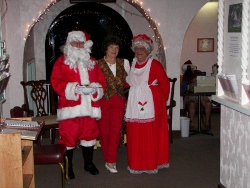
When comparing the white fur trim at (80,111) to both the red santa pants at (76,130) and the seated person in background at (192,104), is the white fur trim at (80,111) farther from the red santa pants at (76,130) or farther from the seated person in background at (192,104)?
the seated person in background at (192,104)

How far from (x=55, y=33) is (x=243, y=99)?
4890 mm

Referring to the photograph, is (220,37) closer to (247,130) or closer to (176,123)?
(247,130)

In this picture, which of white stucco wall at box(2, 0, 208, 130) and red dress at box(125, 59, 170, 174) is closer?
red dress at box(125, 59, 170, 174)

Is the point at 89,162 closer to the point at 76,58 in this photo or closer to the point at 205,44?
the point at 76,58

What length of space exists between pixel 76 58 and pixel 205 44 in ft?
17.1

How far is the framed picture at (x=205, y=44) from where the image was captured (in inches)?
371

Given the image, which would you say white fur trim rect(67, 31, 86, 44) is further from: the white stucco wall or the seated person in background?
the seated person in background

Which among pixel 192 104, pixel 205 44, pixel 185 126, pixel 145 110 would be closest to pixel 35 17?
pixel 145 110

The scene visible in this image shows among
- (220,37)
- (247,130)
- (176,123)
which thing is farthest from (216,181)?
(176,123)

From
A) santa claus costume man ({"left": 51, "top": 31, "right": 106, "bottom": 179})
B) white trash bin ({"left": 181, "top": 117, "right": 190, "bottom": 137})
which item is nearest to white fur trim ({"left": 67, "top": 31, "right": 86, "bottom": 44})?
santa claus costume man ({"left": 51, "top": 31, "right": 106, "bottom": 179})

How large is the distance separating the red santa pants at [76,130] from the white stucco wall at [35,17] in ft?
5.92

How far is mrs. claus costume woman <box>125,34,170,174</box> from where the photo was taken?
5.00 m

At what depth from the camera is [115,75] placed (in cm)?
511

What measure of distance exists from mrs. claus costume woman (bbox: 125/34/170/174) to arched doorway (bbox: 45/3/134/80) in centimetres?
285
